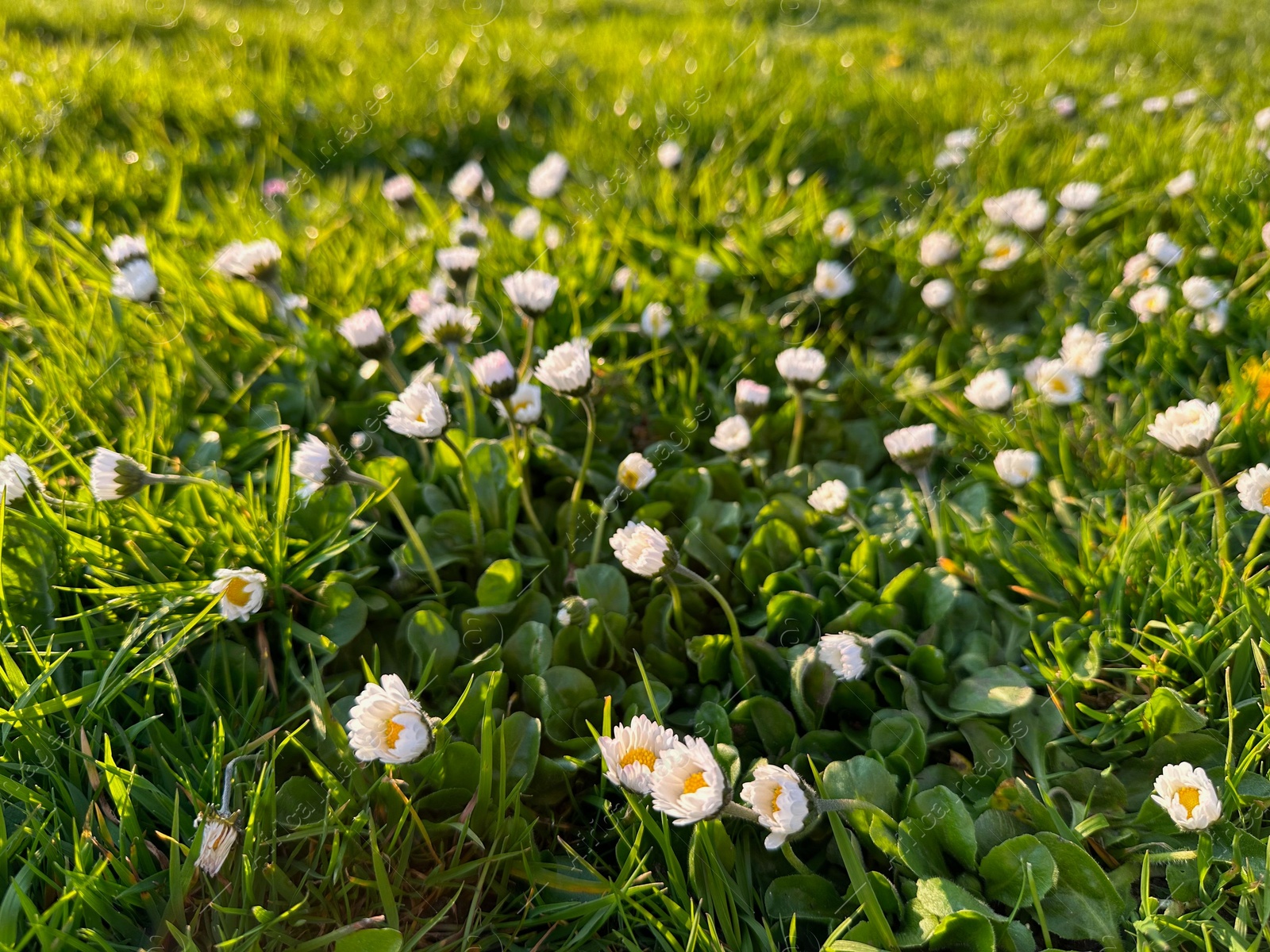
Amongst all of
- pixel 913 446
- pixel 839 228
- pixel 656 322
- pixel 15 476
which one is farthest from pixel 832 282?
pixel 15 476

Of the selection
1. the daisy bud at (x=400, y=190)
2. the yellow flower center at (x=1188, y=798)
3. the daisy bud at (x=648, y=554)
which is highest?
the daisy bud at (x=400, y=190)

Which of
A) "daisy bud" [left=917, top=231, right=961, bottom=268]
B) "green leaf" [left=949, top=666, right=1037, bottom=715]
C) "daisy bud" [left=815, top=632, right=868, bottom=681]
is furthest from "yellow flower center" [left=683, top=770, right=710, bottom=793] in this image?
"daisy bud" [left=917, top=231, right=961, bottom=268]

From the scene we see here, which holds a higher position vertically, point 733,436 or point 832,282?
point 832,282

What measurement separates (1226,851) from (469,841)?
0.99 metres

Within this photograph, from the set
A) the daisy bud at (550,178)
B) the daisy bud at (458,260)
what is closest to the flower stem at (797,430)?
the daisy bud at (458,260)

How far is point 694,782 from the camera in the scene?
1.15 m

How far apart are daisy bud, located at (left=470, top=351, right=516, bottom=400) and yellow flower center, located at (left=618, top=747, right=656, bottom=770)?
67 cm

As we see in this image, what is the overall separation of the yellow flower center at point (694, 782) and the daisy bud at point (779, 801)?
0.05 m

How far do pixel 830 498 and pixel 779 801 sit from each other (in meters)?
0.68

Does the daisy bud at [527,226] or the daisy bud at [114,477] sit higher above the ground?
the daisy bud at [527,226]

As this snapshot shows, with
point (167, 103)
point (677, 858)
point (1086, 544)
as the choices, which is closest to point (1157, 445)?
point (1086, 544)

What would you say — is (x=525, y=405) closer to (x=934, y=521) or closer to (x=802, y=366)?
(x=802, y=366)

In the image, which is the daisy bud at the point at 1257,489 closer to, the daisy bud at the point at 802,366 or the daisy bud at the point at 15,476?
the daisy bud at the point at 802,366

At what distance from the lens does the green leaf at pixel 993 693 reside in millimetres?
1377
